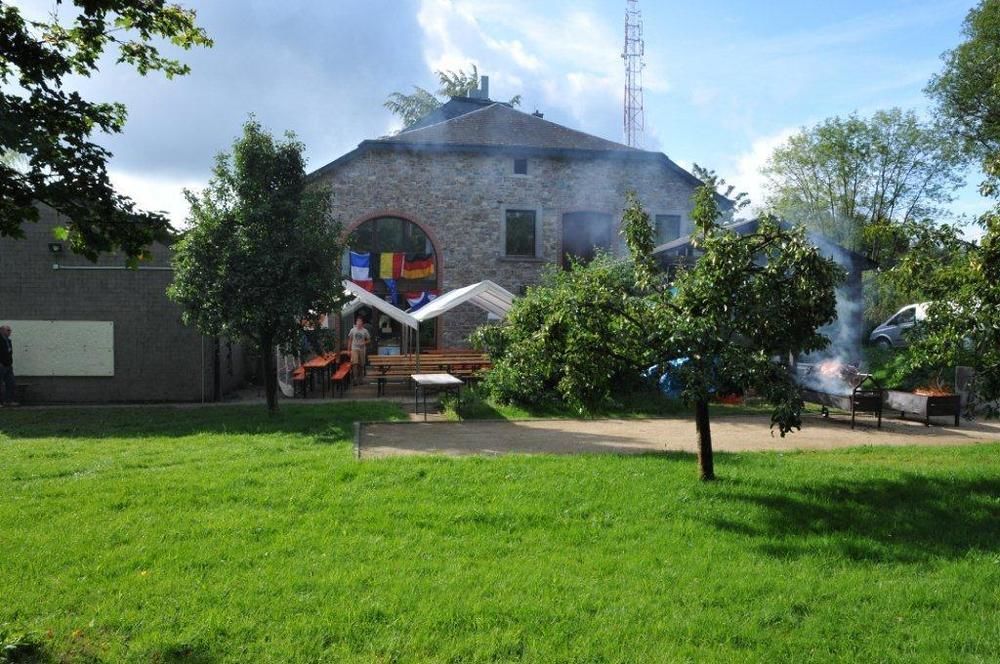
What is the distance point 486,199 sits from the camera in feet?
81.0

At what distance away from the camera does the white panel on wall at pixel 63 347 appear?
15383 millimetres

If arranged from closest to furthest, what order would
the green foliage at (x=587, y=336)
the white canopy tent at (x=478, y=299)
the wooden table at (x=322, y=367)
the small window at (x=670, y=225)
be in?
1. the green foliage at (x=587, y=336)
2. the wooden table at (x=322, y=367)
3. the white canopy tent at (x=478, y=299)
4. the small window at (x=670, y=225)

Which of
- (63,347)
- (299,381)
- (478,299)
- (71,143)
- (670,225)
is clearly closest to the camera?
(71,143)

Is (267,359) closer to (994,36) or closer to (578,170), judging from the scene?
(578,170)

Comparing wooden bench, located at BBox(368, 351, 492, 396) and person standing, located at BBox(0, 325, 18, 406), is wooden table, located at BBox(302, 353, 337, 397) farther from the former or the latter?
person standing, located at BBox(0, 325, 18, 406)

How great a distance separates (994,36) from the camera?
87.8 ft

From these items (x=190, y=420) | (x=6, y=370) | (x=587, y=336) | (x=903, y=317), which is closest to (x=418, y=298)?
(x=6, y=370)

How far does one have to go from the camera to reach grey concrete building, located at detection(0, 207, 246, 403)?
607 inches

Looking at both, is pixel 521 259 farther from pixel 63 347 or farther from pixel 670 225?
pixel 63 347

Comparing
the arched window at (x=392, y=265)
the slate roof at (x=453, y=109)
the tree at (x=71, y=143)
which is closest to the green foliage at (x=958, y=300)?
the tree at (x=71, y=143)

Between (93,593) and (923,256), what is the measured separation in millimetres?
7726

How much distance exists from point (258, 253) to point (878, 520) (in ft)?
31.6

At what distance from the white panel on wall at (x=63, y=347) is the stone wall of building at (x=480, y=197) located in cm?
941

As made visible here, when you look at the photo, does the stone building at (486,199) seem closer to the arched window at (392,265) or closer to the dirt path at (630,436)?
the arched window at (392,265)
